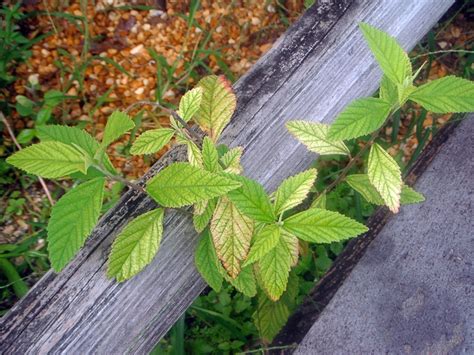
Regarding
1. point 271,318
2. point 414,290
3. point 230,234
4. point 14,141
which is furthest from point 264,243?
point 14,141

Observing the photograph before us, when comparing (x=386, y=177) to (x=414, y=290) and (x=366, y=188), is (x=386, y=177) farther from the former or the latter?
(x=414, y=290)

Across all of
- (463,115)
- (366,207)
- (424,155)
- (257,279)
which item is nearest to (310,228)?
(257,279)

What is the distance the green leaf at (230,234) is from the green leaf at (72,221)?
0.21 meters

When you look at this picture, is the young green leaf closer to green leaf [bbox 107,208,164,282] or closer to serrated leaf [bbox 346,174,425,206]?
green leaf [bbox 107,208,164,282]

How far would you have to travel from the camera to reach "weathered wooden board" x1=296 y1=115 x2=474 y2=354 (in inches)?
48.3

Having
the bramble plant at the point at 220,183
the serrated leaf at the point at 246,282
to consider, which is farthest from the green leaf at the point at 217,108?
the serrated leaf at the point at 246,282

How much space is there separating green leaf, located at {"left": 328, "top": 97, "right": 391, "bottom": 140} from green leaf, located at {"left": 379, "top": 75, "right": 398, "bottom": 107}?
0.16 feet

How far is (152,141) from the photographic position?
3.40 feet

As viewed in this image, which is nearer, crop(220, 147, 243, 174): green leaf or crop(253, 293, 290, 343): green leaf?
crop(220, 147, 243, 174): green leaf

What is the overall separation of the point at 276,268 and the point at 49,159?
0.45m

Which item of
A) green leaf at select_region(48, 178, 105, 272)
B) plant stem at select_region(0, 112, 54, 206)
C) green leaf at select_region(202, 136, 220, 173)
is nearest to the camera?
green leaf at select_region(48, 178, 105, 272)

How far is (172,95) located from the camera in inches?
97.5

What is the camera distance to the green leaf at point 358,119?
96cm

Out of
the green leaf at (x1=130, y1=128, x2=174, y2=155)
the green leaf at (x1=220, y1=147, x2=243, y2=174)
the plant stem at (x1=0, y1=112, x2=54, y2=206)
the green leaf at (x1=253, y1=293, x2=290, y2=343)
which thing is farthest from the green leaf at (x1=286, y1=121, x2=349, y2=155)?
the plant stem at (x1=0, y1=112, x2=54, y2=206)
